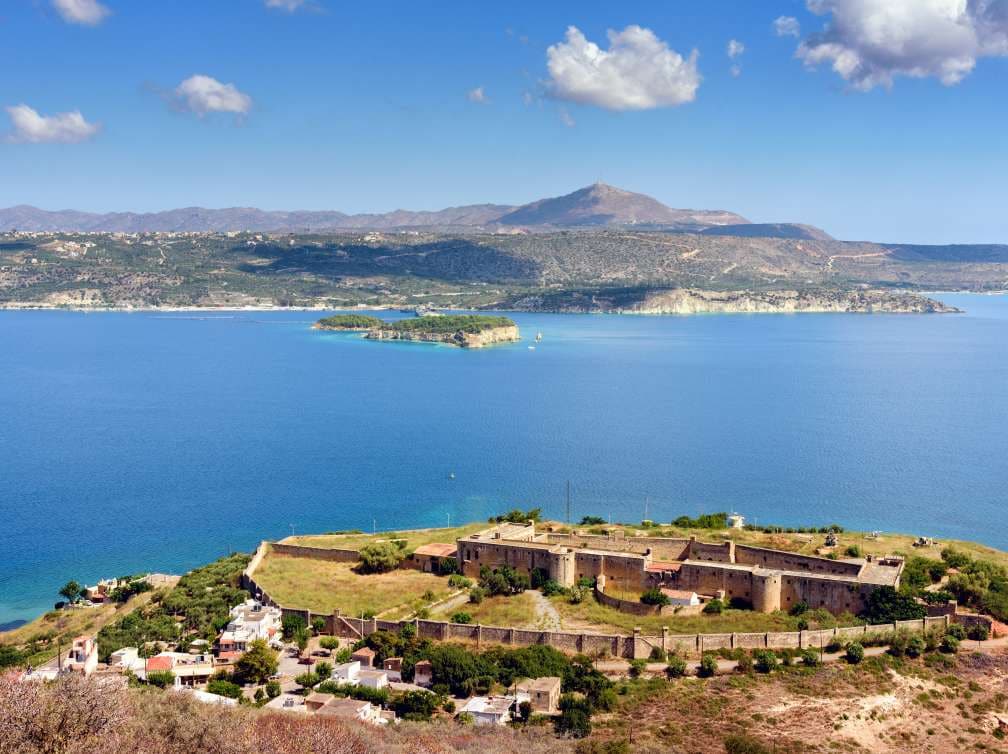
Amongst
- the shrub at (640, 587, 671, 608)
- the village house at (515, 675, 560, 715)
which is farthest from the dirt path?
Result: the village house at (515, 675, 560, 715)

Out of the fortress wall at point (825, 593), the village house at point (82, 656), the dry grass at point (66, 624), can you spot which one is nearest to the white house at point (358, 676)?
the village house at point (82, 656)

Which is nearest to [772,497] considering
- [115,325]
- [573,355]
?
[573,355]

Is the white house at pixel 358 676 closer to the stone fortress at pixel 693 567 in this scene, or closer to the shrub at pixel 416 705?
the shrub at pixel 416 705

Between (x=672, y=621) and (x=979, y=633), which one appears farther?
(x=672, y=621)

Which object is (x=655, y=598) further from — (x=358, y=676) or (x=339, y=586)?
(x=339, y=586)

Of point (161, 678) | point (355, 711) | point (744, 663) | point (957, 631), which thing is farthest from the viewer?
point (957, 631)

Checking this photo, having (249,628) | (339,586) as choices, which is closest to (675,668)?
(249,628)
